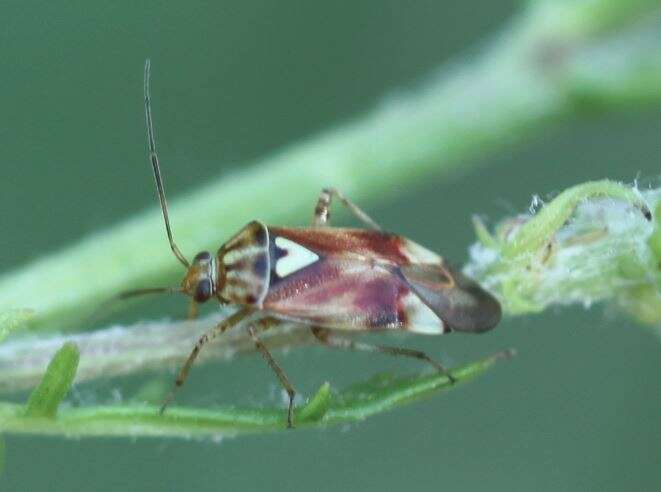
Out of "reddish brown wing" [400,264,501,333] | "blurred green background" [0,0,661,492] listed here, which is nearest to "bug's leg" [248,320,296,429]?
"reddish brown wing" [400,264,501,333]

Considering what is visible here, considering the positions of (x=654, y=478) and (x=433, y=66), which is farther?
(x=433, y=66)

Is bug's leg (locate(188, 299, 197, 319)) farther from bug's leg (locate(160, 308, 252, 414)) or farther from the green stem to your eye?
bug's leg (locate(160, 308, 252, 414))

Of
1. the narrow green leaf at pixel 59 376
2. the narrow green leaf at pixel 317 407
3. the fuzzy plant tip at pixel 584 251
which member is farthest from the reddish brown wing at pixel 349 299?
the narrow green leaf at pixel 59 376

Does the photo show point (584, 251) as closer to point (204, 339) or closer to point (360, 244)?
point (360, 244)

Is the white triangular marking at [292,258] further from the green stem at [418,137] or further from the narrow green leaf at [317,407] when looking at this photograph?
the narrow green leaf at [317,407]

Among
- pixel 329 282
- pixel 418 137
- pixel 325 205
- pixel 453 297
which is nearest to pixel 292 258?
pixel 329 282

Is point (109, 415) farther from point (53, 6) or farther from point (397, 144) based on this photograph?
point (53, 6)

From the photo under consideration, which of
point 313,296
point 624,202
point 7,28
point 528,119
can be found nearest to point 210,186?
point 313,296
